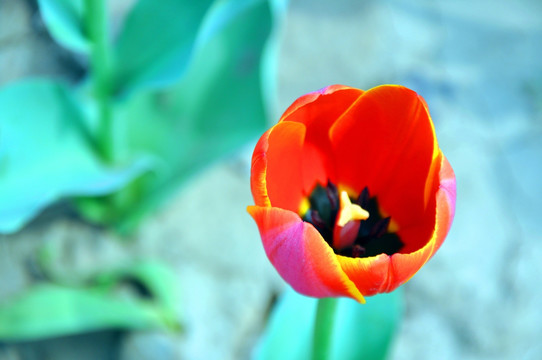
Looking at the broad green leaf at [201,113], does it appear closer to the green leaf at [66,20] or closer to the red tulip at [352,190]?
the green leaf at [66,20]

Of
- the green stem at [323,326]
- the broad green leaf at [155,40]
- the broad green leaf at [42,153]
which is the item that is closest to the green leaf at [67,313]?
the broad green leaf at [42,153]

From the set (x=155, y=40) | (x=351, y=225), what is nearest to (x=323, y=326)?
(x=351, y=225)

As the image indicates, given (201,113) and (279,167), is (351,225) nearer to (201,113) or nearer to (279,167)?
(279,167)

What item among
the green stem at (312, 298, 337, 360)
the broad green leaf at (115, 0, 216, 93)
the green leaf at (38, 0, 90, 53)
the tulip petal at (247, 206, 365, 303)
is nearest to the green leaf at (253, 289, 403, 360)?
the green stem at (312, 298, 337, 360)

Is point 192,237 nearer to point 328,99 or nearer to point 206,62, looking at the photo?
point 206,62

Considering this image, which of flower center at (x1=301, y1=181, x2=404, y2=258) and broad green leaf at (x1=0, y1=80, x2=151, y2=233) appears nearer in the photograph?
flower center at (x1=301, y1=181, x2=404, y2=258)

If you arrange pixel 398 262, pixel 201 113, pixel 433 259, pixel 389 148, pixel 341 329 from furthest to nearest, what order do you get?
pixel 433 259
pixel 201 113
pixel 341 329
pixel 389 148
pixel 398 262

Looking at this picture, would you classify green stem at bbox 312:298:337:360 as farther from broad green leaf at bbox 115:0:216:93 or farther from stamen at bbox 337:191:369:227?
broad green leaf at bbox 115:0:216:93

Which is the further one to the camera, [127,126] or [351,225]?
[127,126]
